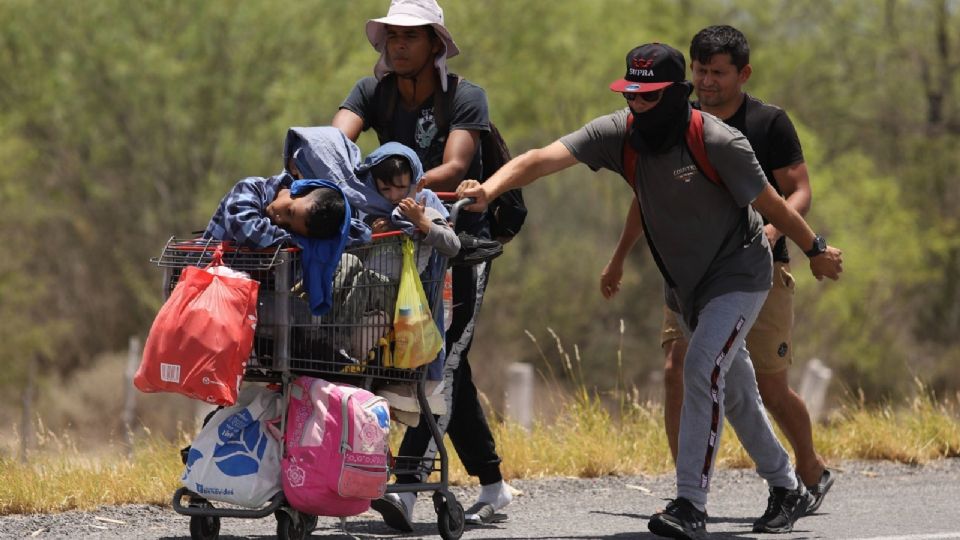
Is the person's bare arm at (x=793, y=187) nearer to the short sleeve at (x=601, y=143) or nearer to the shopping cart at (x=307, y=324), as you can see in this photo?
the short sleeve at (x=601, y=143)

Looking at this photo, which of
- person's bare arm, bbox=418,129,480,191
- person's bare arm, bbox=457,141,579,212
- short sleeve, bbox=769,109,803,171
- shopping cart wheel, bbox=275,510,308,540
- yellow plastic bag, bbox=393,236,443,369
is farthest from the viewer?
short sleeve, bbox=769,109,803,171

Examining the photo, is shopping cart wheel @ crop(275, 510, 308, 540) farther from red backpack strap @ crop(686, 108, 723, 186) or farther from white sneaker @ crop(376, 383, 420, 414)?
red backpack strap @ crop(686, 108, 723, 186)

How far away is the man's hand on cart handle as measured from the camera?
20.5 ft

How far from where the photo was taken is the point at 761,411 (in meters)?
6.72

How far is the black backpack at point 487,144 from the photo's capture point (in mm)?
6684

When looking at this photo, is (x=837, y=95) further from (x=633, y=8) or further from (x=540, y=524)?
(x=540, y=524)

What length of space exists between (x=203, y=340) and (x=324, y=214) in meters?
0.63

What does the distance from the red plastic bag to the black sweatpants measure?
4.46ft

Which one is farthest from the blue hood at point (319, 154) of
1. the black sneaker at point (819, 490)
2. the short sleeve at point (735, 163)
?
the black sneaker at point (819, 490)

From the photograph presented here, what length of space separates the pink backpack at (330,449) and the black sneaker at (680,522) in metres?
1.17

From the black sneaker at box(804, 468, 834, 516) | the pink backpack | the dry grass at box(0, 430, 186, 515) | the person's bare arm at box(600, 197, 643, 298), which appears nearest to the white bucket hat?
the person's bare arm at box(600, 197, 643, 298)

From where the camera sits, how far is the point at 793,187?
7.03m

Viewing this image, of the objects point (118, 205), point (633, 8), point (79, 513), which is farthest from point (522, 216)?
point (633, 8)

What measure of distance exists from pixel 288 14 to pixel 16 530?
2969cm
